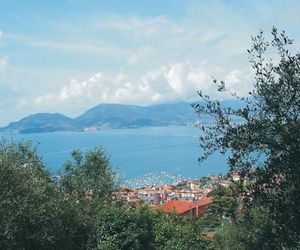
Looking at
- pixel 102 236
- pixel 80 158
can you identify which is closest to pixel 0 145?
pixel 102 236

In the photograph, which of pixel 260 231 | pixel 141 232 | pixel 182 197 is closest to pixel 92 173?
pixel 141 232

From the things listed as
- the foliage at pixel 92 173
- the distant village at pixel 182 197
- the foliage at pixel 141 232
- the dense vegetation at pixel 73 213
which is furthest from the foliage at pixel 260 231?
the distant village at pixel 182 197

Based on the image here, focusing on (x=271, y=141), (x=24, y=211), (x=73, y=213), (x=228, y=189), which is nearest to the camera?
(x=271, y=141)

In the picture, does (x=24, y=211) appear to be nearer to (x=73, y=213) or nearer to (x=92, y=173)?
(x=73, y=213)

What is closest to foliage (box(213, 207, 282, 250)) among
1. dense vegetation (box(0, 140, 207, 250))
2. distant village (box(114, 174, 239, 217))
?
dense vegetation (box(0, 140, 207, 250))

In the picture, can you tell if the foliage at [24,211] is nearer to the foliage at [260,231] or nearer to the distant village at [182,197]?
the foliage at [260,231]

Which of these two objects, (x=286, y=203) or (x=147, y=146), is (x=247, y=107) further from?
(x=147, y=146)
